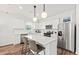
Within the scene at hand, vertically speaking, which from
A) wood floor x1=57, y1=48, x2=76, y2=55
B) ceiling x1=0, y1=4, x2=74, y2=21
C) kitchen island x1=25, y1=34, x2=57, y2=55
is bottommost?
wood floor x1=57, y1=48, x2=76, y2=55

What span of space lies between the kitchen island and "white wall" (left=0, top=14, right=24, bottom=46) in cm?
27

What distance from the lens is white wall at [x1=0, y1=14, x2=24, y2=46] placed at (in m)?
1.50

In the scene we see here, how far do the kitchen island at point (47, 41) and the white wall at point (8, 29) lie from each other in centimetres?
27

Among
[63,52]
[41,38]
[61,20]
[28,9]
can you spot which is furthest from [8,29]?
[63,52]

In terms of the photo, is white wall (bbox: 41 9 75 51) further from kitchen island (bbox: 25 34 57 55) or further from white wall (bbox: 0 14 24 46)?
white wall (bbox: 0 14 24 46)

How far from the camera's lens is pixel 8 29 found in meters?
1.51

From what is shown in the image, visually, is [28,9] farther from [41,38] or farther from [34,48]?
[34,48]

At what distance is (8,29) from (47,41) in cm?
72

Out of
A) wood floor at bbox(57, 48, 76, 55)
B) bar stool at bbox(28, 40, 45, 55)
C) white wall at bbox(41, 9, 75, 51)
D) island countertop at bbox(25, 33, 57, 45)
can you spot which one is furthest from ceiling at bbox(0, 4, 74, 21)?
wood floor at bbox(57, 48, 76, 55)

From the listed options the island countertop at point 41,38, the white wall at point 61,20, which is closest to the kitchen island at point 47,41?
the island countertop at point 41,38

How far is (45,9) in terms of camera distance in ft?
5.07

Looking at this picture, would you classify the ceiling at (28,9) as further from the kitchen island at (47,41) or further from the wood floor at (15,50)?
the wood floor at (15,50)
